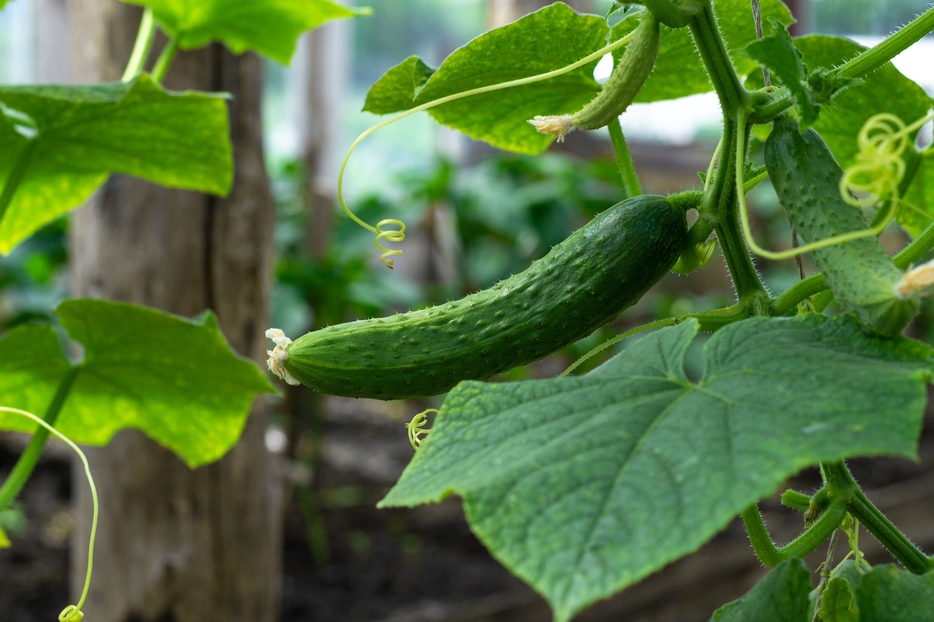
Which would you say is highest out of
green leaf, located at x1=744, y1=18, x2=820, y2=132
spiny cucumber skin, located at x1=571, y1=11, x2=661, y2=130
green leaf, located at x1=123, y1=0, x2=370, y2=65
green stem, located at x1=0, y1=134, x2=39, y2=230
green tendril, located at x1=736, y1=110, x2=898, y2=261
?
green leaf, located at x1=123, y1=0, x2=370, y2=65

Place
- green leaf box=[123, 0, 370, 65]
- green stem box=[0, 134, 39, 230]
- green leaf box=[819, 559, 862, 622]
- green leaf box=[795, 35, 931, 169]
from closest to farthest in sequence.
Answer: green leaf box=[819, 559, 862, 622] < green leaf box=[795, 35, 931, 169] < green stem box=[0, 134, 39, 230] < green leaf box=[123, 0, 370, 65]

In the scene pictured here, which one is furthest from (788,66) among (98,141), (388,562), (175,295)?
(388,562)

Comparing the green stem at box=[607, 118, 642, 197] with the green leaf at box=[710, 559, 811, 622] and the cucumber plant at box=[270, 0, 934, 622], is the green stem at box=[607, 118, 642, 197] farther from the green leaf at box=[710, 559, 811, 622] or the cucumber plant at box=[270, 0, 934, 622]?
the green leaf at box=[710, 559, 811, 622]

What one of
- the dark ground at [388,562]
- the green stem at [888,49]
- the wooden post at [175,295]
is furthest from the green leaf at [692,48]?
the dark ground at [388,562]

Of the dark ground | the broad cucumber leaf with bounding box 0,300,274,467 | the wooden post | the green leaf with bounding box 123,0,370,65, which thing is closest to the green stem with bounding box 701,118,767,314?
the broad cucumber leaf with bounding box 0,300,274,467

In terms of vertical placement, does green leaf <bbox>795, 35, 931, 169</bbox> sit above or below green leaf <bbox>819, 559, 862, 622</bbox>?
above

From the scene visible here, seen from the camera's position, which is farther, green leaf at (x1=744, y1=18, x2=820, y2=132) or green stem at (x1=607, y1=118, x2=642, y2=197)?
green stem at (x1=607, y1=118, x2=642, y2=197)
